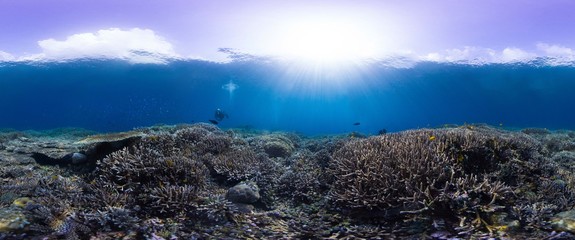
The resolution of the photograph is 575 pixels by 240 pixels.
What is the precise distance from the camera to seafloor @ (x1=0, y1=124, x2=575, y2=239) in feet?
12.8

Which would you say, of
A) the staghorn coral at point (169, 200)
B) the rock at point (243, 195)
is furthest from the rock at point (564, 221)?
Result: the staghorn coral at point (169, 200)

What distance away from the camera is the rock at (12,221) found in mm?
3344

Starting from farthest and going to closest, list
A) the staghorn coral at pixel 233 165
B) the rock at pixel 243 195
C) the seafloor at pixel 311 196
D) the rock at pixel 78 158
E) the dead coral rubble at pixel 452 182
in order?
the rock at pixel 78 158 → the staghorn coral at pixel 233 165 → the rock at pixel 243 195 → the dead coral rubble at pixel 452 182 → the seafloor at pixel 311 196

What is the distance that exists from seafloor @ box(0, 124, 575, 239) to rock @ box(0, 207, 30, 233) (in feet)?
0.03

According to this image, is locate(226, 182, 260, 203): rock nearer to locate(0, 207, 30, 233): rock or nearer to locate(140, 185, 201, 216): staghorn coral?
locate(140, 185, 201, 216): staghorn coral

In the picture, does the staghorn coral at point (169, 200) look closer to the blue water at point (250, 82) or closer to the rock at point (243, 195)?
the rock at point (243, 195)

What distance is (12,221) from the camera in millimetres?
3438

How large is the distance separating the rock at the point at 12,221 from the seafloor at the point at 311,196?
10 millimetres

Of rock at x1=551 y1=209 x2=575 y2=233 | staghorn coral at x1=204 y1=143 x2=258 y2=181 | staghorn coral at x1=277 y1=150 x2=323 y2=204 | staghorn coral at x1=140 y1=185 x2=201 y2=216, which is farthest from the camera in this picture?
staghorn coral at x1=204 y1=143 x2=258 y2=181

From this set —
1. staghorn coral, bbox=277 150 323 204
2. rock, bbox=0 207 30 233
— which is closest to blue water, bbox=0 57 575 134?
staghorn coral, bbox=277 150 323 204

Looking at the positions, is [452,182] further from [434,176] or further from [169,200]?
[169,200]

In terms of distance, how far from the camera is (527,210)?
13.4ft

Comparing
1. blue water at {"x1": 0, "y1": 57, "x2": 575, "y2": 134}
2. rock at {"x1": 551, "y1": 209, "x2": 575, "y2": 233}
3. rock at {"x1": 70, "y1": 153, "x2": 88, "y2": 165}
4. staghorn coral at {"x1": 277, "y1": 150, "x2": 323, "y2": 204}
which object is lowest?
staghorn coral at {"x1": 277, "y1": 150, "x2": 323, "y2": 204}

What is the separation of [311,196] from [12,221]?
432 cm
